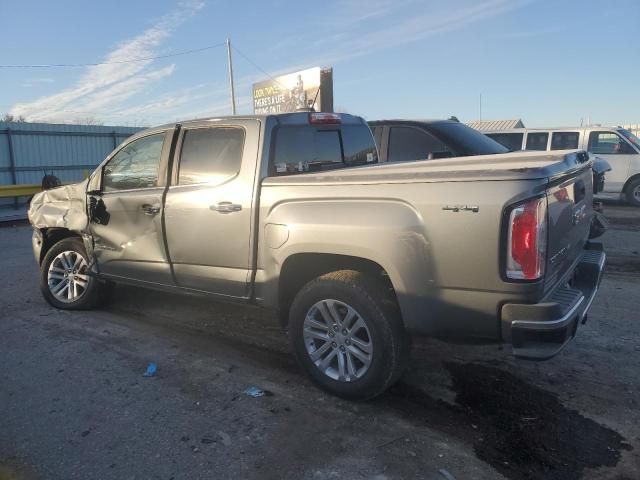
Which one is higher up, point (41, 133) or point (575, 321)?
point (41, 133)

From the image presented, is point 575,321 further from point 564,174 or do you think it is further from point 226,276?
point 226,276

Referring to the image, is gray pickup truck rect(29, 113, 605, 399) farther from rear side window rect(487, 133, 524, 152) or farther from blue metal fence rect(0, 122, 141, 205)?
blue metal fence rect(0, 122, 141, 205)

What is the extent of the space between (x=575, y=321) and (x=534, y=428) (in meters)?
0.69

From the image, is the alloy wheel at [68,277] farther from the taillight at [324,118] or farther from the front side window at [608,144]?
the front side window at [608,144]

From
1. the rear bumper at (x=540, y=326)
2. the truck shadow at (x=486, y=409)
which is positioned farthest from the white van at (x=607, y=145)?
the rear bumper at (x=540, y=326)

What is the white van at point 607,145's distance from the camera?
12.6m

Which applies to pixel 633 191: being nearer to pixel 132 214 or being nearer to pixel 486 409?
pixel 486 409

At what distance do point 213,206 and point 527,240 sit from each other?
2.27 meters

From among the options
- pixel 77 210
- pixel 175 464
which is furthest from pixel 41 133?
pixel 175 464

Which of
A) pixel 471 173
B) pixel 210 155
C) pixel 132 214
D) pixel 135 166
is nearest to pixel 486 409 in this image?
pixel 471 173

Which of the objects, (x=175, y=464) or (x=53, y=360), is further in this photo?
(x=53, y=360)

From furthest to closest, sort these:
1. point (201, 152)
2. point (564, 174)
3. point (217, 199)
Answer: point (201, 152), point (217, 199), point (564, 174)

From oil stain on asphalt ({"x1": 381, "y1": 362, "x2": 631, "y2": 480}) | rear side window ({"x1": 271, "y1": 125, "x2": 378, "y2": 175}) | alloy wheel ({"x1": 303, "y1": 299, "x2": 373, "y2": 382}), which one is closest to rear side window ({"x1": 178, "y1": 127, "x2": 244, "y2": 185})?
rear side window ({"x1": 271, "y1": 125, "x2": 378, "y2": 175})

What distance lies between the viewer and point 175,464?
9.09ft
